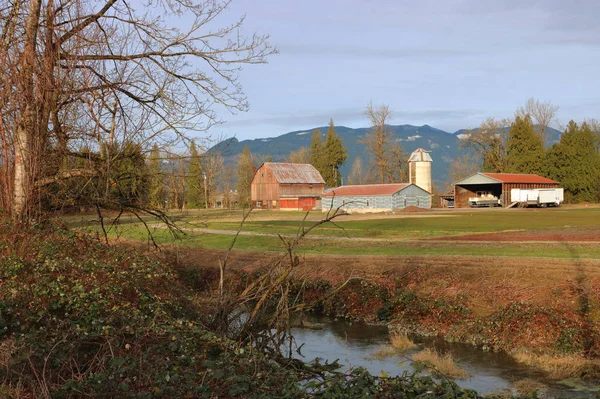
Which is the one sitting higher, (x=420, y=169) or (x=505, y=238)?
(x=420, y=169)

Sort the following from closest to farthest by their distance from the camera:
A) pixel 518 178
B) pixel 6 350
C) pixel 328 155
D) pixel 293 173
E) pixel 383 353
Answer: pixel 6 350 → pixel 383 353 → pixel 518 178 → pixel 293 173 → pixel 328 155

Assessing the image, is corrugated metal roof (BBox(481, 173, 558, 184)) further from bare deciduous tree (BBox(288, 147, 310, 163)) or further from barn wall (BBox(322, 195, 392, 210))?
bare deciduous tree (BBox(288, 147, 310, 163))

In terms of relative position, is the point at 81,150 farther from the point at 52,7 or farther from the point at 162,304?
the point at 162,304

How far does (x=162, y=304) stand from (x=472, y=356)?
306 inches

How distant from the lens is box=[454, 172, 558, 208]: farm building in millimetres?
81312

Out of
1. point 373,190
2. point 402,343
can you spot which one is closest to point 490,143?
point 373,190

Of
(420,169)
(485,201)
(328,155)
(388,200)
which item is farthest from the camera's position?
(328,155)

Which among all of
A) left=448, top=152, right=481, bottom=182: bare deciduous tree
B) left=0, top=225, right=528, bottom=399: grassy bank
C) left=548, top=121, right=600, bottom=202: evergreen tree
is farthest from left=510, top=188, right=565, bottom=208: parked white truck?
left=0, top=225, right=528, bottom=399: grassy bank

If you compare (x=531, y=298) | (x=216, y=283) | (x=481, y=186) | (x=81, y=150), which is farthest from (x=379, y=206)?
(x=81, y=150)

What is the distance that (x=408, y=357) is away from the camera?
14844 millimetres

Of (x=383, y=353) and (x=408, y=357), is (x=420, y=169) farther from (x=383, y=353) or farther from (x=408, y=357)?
(x=383, y=353)

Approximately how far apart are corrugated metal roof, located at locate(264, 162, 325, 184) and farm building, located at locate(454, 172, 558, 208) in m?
21.6

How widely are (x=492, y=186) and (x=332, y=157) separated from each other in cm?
3662

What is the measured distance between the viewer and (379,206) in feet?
261
